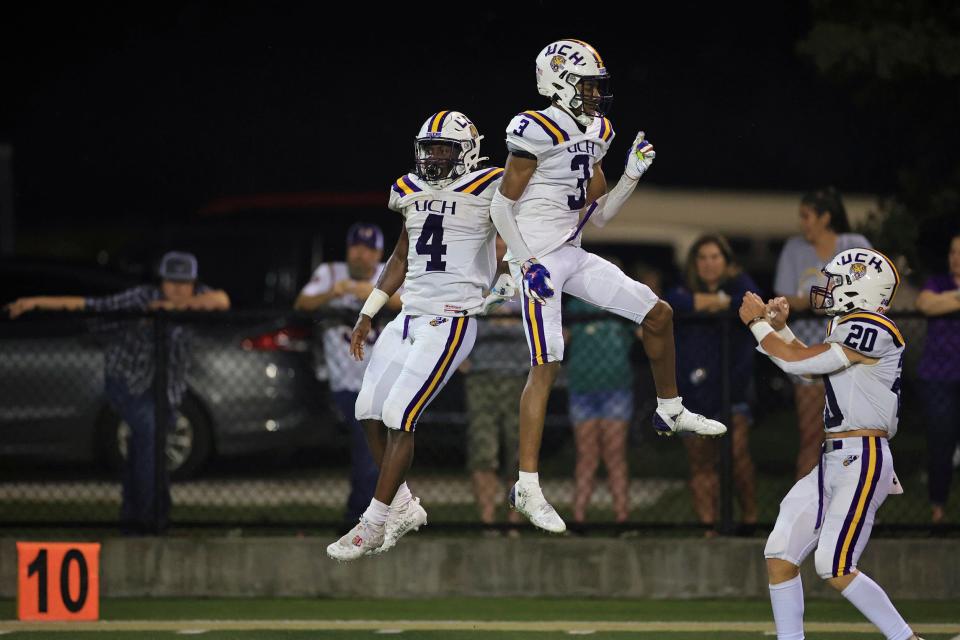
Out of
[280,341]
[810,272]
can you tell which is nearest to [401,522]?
[810,272]

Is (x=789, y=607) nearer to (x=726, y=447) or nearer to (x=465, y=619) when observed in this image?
(x=465, y=619)

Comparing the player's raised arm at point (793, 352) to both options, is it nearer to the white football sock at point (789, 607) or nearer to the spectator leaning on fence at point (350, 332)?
the white football sock at point (789, 607)

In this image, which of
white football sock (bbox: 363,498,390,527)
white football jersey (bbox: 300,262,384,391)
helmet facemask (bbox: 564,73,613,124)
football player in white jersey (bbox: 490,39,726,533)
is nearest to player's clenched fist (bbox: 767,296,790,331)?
football player in white jersey (bbox: 490,39,726,533)

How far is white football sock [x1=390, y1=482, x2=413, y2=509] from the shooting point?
27.6ft

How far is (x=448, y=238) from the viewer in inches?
320

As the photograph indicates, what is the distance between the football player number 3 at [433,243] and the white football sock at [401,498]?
3.63 ft

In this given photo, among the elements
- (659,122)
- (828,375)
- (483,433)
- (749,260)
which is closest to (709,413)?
(483,433)

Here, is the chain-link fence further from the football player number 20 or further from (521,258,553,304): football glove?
(521,258,553,304): football glove

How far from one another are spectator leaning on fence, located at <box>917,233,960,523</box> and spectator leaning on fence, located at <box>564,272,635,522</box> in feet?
6.05

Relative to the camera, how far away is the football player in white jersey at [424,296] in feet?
26.5

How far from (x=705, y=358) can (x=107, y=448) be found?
4149mm

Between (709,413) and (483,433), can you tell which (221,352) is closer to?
(483,433)

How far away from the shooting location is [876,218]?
1388cm

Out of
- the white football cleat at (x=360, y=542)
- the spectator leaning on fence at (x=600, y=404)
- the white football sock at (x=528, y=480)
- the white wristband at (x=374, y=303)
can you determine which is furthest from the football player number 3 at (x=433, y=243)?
the spectator leaning on fence at (x=600, y=404)
